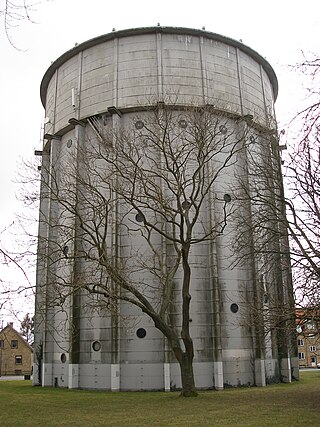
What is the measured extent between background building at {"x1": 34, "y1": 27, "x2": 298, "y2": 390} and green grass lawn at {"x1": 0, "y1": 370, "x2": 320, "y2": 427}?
9.77 ft

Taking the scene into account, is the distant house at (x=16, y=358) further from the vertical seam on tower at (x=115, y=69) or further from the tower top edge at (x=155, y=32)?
the vertical seam on tower at (x=115, y=69)

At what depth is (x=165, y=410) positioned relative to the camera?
43.1ft

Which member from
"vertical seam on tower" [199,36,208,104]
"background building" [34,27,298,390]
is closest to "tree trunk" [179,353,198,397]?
"background building" [34,27,298,390]

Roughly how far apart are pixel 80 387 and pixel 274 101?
19.5 m

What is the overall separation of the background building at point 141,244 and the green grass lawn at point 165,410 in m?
2.98

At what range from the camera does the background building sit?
20.7 meters

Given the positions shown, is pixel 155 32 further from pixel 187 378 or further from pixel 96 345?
pixel 187 378

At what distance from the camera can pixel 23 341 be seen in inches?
2203

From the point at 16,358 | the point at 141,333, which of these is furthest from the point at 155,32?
the point at 16,358

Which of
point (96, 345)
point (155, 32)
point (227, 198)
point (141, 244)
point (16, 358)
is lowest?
point (16, 358)

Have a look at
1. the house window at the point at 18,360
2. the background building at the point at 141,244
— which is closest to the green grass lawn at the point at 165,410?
the background building at the point at 141,244

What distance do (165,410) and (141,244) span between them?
9.61m

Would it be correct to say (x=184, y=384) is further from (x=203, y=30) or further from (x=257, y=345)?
(x=203, y=30)

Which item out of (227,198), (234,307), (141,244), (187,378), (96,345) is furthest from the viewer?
(227,198)
